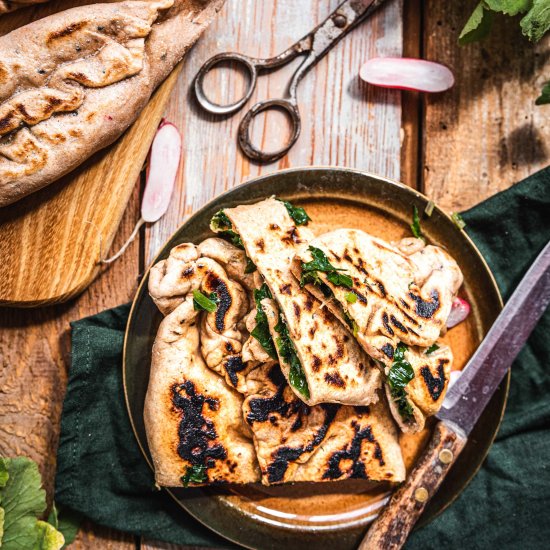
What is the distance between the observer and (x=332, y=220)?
3453mm

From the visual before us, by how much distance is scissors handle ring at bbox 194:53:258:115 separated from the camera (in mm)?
3561

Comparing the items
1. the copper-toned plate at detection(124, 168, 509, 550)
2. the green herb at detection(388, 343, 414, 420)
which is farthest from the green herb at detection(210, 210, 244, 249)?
the green herb at detection(388, 343, 414, 420)

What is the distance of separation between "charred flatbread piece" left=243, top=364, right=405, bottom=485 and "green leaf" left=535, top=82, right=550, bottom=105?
1838mm

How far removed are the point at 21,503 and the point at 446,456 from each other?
2188 millimetres

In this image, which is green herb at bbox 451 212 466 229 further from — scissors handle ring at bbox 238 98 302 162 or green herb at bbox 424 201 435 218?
scissors handle ring at bbox 238 98 302 162

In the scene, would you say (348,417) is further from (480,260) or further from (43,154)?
(43,154)

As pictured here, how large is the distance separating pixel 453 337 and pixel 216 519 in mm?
1595

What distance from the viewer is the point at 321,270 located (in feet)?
9.44

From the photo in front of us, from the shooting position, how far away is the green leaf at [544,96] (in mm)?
3449

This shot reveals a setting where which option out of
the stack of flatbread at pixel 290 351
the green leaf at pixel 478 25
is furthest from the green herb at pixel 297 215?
the green leaf at pixel 478 25

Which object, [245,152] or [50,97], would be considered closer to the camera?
[50,97]

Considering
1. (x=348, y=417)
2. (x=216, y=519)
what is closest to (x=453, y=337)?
(x=348, y=417)

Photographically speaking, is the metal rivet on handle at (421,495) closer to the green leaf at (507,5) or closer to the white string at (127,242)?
the white string at (127,242)

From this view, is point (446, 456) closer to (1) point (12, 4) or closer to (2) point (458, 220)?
(2) point (458, 220)
